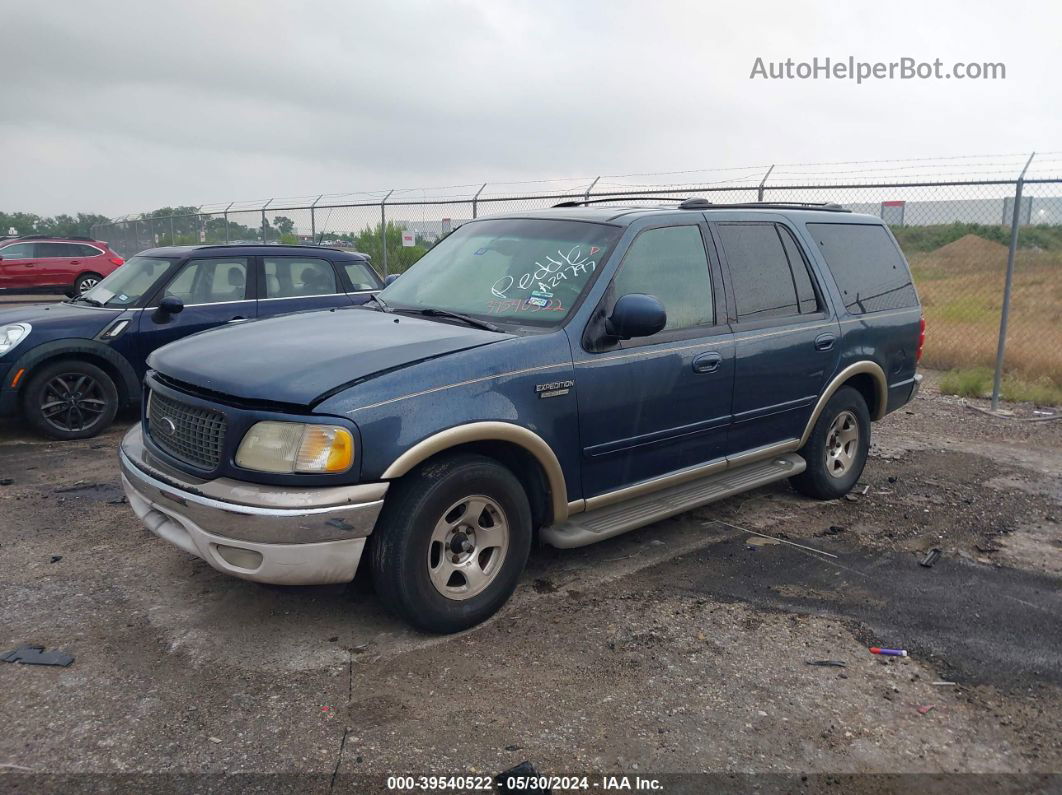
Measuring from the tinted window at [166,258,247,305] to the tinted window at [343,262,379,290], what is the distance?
1.08m

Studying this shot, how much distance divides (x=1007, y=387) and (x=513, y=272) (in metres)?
7.42

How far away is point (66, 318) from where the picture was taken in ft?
23.6

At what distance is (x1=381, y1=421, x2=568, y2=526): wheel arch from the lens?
135 inches

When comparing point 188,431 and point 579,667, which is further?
point 188,431

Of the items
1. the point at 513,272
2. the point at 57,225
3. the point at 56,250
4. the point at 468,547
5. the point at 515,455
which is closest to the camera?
the point at 468,547

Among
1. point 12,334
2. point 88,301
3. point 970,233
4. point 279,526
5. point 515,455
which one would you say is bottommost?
point 279,526

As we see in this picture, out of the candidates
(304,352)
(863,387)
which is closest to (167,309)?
(304,352)

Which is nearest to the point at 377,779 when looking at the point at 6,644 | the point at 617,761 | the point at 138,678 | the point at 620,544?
the point at 617,761

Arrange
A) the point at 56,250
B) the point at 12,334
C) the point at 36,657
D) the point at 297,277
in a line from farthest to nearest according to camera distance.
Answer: the point at 56,250 → the point at 297,277 → the point at 12,334 → the point at 36,657

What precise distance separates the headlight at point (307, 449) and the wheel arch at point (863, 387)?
10.7 feet

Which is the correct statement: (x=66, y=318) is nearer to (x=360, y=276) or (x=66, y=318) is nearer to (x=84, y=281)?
(x=360, y=276)

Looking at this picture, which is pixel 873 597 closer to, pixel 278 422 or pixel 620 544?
pixel 620 544

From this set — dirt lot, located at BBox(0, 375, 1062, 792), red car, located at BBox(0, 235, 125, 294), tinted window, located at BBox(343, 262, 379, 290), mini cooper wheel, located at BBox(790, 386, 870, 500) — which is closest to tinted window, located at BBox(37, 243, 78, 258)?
red car, located at BBox(0, 235, 125, 294)

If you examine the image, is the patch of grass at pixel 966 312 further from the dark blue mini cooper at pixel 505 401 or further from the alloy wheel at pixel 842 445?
the dark blue mini cooper at pixel 505 401
